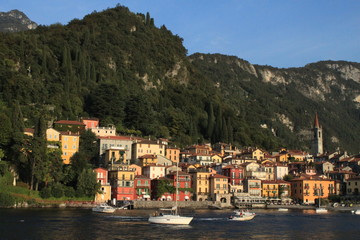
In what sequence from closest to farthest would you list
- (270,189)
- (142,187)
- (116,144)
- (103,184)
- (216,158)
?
(103,184) → (142,187) → (116,144) → (270,189) → (216,158)

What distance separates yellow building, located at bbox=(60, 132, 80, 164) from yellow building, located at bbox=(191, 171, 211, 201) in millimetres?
24267

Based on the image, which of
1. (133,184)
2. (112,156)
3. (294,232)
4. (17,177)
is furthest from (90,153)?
(294,232)

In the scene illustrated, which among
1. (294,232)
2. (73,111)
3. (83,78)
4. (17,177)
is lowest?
(294,232)

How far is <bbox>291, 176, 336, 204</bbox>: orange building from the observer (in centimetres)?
11812

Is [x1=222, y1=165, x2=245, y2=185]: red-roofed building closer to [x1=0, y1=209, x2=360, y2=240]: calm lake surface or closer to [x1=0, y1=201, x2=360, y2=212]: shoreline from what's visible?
[x1=0, y1=201, x2=360, y2=212]: shoreline

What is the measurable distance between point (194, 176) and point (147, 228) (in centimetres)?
5117

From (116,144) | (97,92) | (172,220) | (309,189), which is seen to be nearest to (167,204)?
(116,144)

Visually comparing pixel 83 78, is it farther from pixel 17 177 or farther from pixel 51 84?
pixel 17 177

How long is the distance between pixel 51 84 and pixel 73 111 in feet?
28.5

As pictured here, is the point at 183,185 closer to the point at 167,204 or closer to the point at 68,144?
the point at 167,204

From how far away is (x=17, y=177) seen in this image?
90688 millimetres

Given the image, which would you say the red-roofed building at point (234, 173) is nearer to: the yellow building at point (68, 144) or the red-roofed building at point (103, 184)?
the red-roofed building at point (103, 184)

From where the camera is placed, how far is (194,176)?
111 meters

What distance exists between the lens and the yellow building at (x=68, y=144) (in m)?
105
